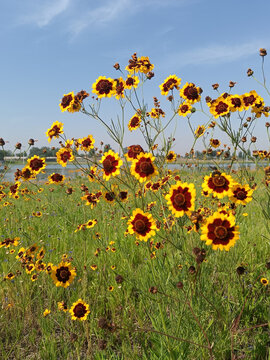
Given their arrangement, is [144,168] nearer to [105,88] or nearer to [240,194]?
[240,194]

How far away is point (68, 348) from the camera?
1.76m

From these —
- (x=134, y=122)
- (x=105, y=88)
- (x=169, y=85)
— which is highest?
(x=169, y=85)

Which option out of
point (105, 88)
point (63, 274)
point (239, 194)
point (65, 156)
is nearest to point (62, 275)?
point (63, 274)

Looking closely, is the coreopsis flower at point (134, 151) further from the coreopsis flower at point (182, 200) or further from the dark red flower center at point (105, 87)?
the dark red flower center at point (105, 87)

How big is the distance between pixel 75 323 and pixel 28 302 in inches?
16.1

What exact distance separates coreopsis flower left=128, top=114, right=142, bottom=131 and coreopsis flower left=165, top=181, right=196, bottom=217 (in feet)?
3.06

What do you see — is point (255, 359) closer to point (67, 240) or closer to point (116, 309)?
point (116, 309)

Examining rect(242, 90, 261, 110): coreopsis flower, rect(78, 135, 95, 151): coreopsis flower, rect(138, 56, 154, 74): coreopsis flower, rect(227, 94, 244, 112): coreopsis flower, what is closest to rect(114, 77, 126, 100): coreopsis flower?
rect(138, 56, 154, 74): coreopsis flower

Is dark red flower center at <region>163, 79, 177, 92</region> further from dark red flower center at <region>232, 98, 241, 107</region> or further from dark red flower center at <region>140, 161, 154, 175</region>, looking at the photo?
dark red flower center at <region>140, 161, 154, 175</region>

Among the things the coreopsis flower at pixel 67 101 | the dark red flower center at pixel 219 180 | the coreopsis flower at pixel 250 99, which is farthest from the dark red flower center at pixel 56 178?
the coreopsis flower at pixel 250 99

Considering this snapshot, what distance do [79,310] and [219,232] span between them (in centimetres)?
95

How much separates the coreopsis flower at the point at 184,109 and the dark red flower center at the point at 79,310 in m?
1.59

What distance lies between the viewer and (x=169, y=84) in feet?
7.91

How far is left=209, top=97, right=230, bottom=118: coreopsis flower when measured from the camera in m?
2.13
